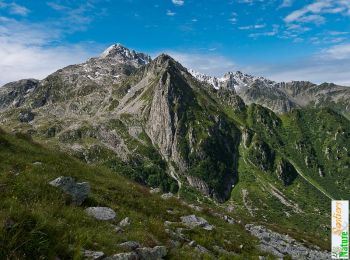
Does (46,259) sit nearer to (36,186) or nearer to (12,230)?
(12,230)

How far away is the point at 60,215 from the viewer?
15.1m

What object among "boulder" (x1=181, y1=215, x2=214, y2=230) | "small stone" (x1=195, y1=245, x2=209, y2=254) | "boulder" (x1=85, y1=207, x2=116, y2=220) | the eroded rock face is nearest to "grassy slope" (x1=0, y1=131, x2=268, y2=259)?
"boulder" (x1=85, y1=207, x2=116, y2=220)

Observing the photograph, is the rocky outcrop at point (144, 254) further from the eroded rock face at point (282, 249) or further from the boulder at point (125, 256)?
the eroded rock face at point (282, 249)

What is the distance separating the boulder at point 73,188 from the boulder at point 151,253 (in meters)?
6.33

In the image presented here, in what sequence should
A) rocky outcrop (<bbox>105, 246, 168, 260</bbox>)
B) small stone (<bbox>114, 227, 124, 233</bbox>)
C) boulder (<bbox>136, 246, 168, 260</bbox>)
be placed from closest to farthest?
rocky outcrop (<bbox>105, 246, 168, 260</bbox>)
boulder (<bbox>136, 246, 168, 260</bbox>)
small stone (<bbox>114, 227, 124, 233</bbox>)

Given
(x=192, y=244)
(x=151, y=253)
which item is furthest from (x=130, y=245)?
(x=192, y=244)

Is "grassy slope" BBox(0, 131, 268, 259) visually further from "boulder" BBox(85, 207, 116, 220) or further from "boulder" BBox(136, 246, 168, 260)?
"boulder" BBox(136, 246, 168, 260)

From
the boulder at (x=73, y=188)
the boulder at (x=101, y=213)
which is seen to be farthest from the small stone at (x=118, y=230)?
the boulder at (x=73, y=188)

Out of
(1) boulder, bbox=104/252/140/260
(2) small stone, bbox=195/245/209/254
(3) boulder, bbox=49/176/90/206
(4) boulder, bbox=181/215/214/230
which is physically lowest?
(4) boulder, bbox=181/215/214/230

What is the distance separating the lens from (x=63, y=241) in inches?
483

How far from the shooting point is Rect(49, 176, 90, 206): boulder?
19.4 metres

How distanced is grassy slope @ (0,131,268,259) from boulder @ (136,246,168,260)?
0.77 metres

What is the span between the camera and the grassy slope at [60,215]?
1126 centimetres

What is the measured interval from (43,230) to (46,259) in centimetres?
117
